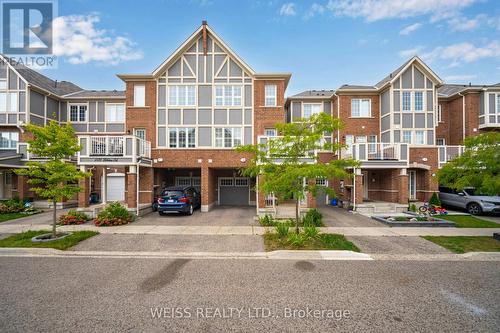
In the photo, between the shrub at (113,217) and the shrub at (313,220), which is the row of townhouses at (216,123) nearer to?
the shrub at (113,217)

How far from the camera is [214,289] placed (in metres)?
5.38

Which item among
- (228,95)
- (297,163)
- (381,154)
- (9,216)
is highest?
(228,95)

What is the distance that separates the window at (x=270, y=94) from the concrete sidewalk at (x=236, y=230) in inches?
393

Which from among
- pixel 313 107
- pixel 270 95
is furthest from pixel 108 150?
pixel 313 107

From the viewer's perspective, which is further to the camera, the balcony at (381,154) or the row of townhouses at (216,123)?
the row of townhouses at (216,123)

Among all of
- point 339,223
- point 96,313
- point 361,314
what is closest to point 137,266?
point 96,313

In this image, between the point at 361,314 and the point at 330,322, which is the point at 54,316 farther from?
the point at 361,314

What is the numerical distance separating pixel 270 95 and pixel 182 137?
7.46 metres

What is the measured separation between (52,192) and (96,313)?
7.24m

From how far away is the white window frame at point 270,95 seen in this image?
17.6 metres

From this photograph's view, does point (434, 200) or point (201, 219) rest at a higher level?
point (434, 200)

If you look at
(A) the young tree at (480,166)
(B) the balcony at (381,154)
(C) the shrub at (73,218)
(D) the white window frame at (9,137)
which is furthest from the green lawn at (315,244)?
(D) the white window frame at (9,137)

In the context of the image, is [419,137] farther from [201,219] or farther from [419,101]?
[201,219]

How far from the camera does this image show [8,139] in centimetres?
2055
